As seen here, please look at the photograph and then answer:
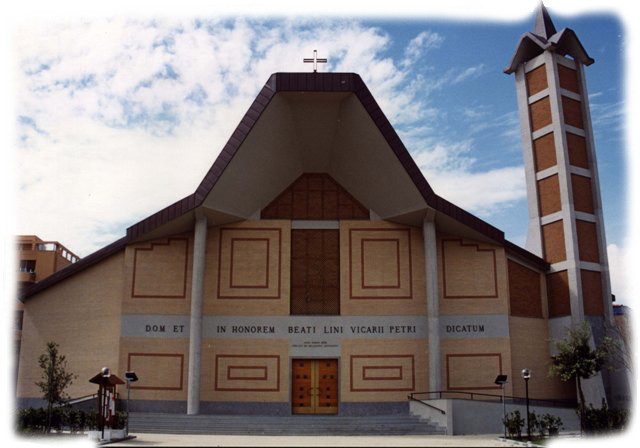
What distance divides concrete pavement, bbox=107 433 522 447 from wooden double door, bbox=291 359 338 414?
5.40m

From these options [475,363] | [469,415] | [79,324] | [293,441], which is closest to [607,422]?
[469,415]

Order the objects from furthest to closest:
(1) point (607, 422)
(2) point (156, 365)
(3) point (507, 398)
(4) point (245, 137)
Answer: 1. (2) point (156, 365)
2. (3) point (507, 398)
3. (4) point (245, 137)
4. (1) point (607, 422)

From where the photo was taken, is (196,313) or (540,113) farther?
(540,113)

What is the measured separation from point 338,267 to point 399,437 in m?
7.80

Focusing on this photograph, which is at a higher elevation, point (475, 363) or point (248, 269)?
point (248, 269)

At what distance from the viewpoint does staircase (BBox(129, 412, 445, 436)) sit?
2094cm

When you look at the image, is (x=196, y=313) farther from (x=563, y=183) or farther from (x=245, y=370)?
(x=563, y=183)

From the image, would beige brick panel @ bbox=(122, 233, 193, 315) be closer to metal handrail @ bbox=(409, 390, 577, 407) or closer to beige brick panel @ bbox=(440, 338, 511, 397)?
metal handrail @ bbox=(409, 390, 577, 407)

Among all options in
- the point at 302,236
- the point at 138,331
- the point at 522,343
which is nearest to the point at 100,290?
the point at 138,331

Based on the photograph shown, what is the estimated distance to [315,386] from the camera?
2531 cm

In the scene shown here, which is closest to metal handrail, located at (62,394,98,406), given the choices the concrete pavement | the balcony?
the concrete pavement

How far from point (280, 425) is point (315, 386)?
4.11m

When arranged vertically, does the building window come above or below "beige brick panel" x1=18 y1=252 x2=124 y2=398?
above

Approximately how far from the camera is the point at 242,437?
1950cm
